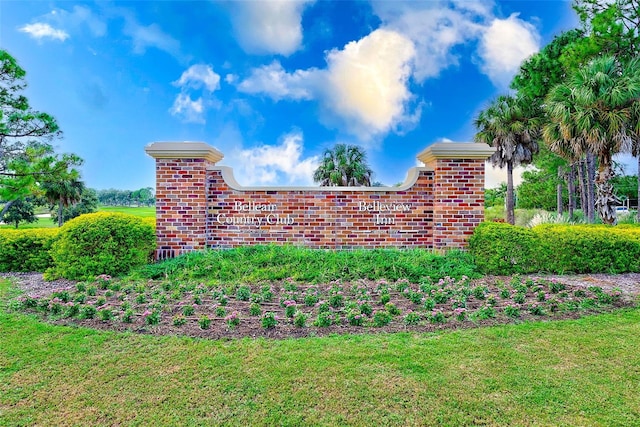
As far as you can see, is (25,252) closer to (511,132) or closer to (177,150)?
(177,150)

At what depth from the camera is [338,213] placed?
840 cm

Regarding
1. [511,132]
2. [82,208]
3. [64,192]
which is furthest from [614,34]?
[82,208]

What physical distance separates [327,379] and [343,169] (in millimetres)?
22788

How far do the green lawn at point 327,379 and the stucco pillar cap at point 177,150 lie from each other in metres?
4.42

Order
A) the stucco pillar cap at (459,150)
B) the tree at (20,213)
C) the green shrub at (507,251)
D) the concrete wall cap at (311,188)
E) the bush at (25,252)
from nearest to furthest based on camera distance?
the green shrub at (507,251) → the stucco pillar cap at (459,150) → the bush at (25,252) → the concrete wall cap at (311,188) → the tree at (20,213)

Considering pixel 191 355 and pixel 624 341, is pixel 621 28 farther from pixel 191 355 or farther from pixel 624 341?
pixel 191 355

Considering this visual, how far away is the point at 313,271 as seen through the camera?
22.0 ft

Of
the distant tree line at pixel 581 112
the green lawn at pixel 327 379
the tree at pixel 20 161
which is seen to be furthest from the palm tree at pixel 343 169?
the green lawn at pixel 327 379

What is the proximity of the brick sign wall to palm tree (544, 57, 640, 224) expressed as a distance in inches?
316

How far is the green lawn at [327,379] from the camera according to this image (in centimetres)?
272

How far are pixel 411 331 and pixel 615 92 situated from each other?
44.2 feet

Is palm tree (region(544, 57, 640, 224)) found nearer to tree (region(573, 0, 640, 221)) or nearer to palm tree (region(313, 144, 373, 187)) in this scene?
tree (region(573, 0, 640, 221))

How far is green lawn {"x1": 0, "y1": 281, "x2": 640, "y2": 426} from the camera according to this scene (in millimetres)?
2721

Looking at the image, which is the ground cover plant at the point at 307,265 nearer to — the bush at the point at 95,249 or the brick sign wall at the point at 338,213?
the bush at the point at 95,249
